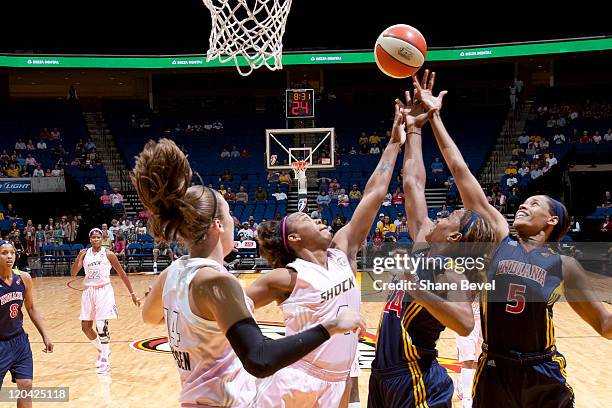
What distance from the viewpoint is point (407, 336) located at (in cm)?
328

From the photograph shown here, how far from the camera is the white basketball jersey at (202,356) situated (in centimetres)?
211

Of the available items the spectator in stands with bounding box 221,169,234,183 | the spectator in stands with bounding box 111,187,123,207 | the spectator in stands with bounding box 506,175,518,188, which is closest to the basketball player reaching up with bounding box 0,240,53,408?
the spectator in stands with bounding box 111,187,123,207

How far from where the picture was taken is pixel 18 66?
72.3 feet

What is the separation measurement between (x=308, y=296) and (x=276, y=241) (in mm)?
356

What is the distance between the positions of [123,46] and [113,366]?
19.5m

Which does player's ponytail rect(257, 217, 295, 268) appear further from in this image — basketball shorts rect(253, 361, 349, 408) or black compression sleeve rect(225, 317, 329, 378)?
black compression sleeve rect(225, 317, 329, 378)

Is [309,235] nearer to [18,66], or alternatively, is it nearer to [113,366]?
[113,366]

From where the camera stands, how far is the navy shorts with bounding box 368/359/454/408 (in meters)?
3.17

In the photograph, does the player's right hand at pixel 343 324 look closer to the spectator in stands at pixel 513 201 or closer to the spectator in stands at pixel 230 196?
the spectator in stands at pixel 513 201

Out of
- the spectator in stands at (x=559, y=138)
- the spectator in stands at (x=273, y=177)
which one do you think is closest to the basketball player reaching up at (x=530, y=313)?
the spectator in stands at (x=273, y=177)

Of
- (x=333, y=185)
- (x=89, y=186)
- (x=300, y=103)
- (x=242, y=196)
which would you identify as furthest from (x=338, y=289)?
(x=89, y=186)

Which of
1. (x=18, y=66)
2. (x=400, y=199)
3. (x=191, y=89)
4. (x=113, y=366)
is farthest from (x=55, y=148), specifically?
(x=113, y=366)

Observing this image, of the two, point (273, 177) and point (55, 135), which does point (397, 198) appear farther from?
point (55, 135)

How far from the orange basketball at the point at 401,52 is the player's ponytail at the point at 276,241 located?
1.57 meters
